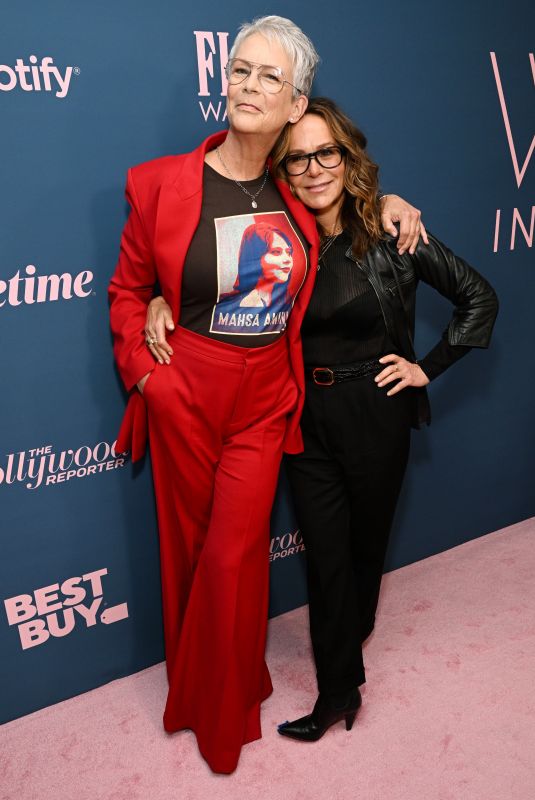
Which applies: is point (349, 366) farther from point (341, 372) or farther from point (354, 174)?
point (354, 174)

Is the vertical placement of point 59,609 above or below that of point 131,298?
below

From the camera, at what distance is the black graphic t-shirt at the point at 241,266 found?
66.9 inches

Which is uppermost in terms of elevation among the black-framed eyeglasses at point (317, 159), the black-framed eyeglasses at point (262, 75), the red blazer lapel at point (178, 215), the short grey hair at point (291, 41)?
the short grey hair at point (291, 41)

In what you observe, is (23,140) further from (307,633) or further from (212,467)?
(307,633)

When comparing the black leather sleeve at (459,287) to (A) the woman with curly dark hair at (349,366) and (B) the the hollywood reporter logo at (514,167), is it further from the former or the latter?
(B) the the hollywood reporter logo at (514,167)

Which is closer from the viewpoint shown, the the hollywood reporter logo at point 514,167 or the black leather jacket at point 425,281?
the black leather jacket at point 425,281

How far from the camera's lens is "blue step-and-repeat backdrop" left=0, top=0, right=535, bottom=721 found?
1789mm

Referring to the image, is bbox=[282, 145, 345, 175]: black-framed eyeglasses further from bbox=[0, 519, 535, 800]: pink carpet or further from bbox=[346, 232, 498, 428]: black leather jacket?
bbox=[0, 519, 535, 800]: pink carpet

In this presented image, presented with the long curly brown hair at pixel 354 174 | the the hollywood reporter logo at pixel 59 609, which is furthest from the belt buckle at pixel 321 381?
the the hollywood reporter logo at pixel 59 609

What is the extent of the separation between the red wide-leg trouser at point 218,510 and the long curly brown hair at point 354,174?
35 cm

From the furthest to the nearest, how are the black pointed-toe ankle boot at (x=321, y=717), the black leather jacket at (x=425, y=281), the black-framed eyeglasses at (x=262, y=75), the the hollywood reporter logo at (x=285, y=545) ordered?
the the hollywood reporter logo at (x=285, y=545) < the black pointed-toe ankle boot at (x=321, y=717) < the black leather jacket at (x=425, y=281) < the black-framed eyeglasses at (x=262, y=75)

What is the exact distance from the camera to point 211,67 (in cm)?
194

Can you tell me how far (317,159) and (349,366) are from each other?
0.53 m

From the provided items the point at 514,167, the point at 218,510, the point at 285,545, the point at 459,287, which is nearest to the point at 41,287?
the point at 218,510
